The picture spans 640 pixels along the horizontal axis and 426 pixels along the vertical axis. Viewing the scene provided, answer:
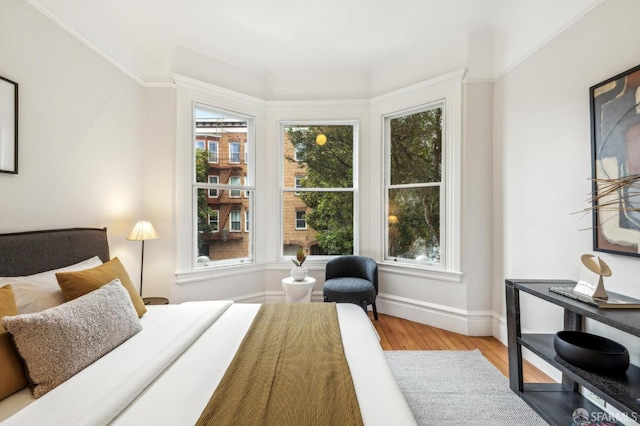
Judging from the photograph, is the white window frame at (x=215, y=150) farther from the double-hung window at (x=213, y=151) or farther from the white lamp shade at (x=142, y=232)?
the white lamp shade at (x=142, y=232)

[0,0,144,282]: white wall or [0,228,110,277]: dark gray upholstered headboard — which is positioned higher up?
[0,0,144,282]: white wall

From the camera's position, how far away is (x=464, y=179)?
10.6ft

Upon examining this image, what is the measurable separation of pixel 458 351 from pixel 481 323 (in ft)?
1.88

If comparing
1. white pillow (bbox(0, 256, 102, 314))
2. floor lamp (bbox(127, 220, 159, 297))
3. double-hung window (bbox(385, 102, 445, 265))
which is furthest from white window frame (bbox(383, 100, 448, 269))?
white pillow (bbox(0, 256, 102, 314))

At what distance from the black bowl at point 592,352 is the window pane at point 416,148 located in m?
1.96

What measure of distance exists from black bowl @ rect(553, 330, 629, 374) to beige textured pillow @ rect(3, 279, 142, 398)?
7.86ft

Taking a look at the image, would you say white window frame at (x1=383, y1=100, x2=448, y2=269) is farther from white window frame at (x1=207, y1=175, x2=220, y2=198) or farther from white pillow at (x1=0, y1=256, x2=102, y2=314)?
white pillow at (x1=0, y1=256, x2=102, y2=314)

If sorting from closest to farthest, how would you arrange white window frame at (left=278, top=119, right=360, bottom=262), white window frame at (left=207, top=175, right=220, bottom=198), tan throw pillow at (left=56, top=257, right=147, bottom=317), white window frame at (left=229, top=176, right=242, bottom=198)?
tan throw pillow at (left=56, top=257, right=147, bottom=317), white window frame at (left=207, top=175, right=220, bottom=198), white window frame at (left=229, top=176, right=242, bottom=198), white window frame at (left=278, top=119, right=360, bottom=262)

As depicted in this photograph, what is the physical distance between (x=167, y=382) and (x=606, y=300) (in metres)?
2.19

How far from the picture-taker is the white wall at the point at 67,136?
1990 millimetres

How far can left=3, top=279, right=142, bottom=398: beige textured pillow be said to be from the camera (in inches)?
48.2

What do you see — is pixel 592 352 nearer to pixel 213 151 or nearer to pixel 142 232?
pixel 142 232

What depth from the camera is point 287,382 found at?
4.08 ft

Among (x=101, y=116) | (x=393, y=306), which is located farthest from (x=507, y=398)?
(x=101, y=116)
